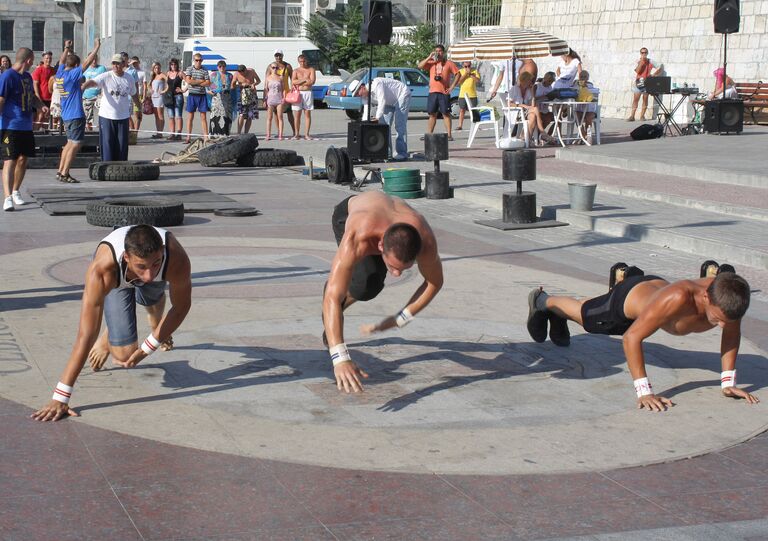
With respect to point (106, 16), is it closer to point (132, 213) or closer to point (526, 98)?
point (526, 98)

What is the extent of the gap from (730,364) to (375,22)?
13.9 metres

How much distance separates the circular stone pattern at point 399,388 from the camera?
18.8 ft

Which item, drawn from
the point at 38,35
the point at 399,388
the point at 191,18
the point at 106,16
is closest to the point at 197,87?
the point at 399,388

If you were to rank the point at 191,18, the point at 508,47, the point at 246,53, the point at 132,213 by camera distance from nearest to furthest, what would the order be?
the point at 132,213, the point at 508,47, the point at 246,53, the point at 191,18

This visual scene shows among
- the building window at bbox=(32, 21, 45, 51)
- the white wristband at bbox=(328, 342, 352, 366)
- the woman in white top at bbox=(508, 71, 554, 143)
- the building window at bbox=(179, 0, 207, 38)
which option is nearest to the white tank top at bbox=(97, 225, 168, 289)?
the white wristband at bbox=(328, 342, 352, 366)

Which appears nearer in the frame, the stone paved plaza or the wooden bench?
the stone paved plaza

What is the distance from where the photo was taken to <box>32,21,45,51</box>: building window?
65.3 m

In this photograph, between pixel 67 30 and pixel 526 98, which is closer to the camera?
pixel 526 98

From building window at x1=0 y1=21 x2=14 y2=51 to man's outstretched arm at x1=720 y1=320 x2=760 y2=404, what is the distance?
6292cm

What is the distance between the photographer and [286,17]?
48906mm

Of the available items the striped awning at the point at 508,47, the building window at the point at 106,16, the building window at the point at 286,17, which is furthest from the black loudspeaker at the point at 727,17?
the building window at the point at 106,16

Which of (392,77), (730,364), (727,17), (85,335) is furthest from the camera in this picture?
(392,77)

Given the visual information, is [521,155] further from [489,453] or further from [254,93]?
[254,93]

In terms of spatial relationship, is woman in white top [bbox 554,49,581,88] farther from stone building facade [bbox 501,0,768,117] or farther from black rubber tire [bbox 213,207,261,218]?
black rubber tire [bbox 213,207,261,218]
